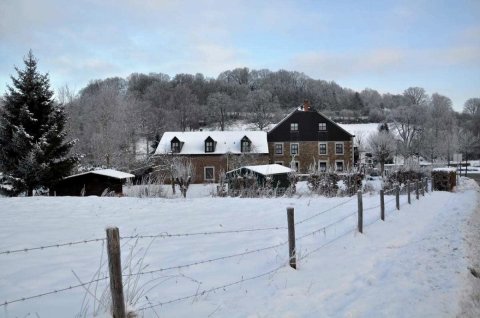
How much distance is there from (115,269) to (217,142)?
4112 cm

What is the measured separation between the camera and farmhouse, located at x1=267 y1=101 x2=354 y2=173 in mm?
47844

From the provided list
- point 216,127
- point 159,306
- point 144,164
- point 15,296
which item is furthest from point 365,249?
point 216,127

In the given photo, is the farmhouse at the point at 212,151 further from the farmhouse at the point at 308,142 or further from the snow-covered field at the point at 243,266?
the snow-covered field at the point at 243,266

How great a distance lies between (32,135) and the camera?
2253 centimetres

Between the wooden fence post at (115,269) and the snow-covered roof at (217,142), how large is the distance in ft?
129

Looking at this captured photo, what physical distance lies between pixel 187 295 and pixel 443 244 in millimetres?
6436

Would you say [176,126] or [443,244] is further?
[176,126]

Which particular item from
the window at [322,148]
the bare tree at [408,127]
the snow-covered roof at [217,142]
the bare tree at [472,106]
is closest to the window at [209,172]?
the snow-covered roof at [217,142]

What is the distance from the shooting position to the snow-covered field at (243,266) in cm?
496

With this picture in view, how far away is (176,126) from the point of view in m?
75.1

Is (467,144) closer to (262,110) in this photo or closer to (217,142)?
(262,110)

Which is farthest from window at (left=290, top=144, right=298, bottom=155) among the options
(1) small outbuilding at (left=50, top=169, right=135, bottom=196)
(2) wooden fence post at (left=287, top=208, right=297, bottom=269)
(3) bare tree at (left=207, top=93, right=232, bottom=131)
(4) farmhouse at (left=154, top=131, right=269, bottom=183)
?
(2) wooden fence post at (left=287, top=208, right=297, bottom=269)

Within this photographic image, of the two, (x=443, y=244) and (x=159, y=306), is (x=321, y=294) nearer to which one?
(x=159, y=306)

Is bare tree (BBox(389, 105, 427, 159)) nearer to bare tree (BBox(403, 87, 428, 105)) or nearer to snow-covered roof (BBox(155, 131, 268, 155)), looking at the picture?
bare tree (BBox(403, 87, 428, 105))
